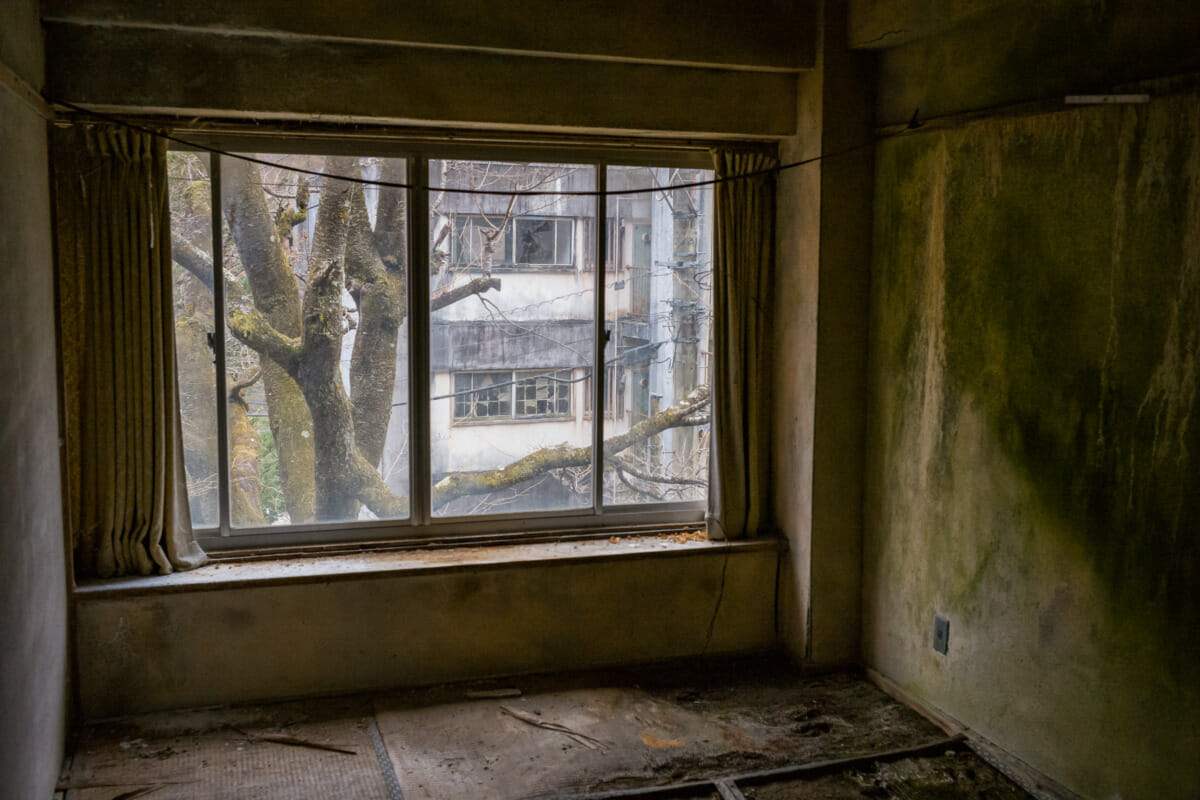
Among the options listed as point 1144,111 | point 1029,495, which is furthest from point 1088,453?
point 1144,111

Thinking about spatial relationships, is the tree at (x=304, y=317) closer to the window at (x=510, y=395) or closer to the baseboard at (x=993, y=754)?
the window at (x=510, y=395)

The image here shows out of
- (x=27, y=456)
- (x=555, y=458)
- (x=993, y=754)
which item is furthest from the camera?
(x=555, y=458)

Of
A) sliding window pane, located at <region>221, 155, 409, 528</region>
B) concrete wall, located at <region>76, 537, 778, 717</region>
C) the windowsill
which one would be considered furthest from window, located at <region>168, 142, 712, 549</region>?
concrete wall, located at <region>76, 537, 778, 717</region>

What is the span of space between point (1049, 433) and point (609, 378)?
1883 millimetres

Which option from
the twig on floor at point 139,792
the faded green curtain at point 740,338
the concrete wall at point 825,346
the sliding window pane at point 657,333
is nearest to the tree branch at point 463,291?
the sliding window pane at point 657,333

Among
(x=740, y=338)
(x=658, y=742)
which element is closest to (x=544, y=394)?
(x=740, y=338)

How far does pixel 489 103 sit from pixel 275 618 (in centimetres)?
223

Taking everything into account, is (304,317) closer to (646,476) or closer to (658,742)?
(646,476)

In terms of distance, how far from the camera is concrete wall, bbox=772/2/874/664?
13.1ft

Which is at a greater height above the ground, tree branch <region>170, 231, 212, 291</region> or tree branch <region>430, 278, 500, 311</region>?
tree branch <region>170, 231, 212, 291</region>

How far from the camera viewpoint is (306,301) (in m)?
3.89

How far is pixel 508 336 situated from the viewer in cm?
415

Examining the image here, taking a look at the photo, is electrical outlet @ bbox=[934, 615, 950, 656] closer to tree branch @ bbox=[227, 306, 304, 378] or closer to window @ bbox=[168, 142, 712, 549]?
window @ bbox=[168, 142, 712, 549]

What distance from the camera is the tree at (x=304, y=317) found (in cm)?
379
